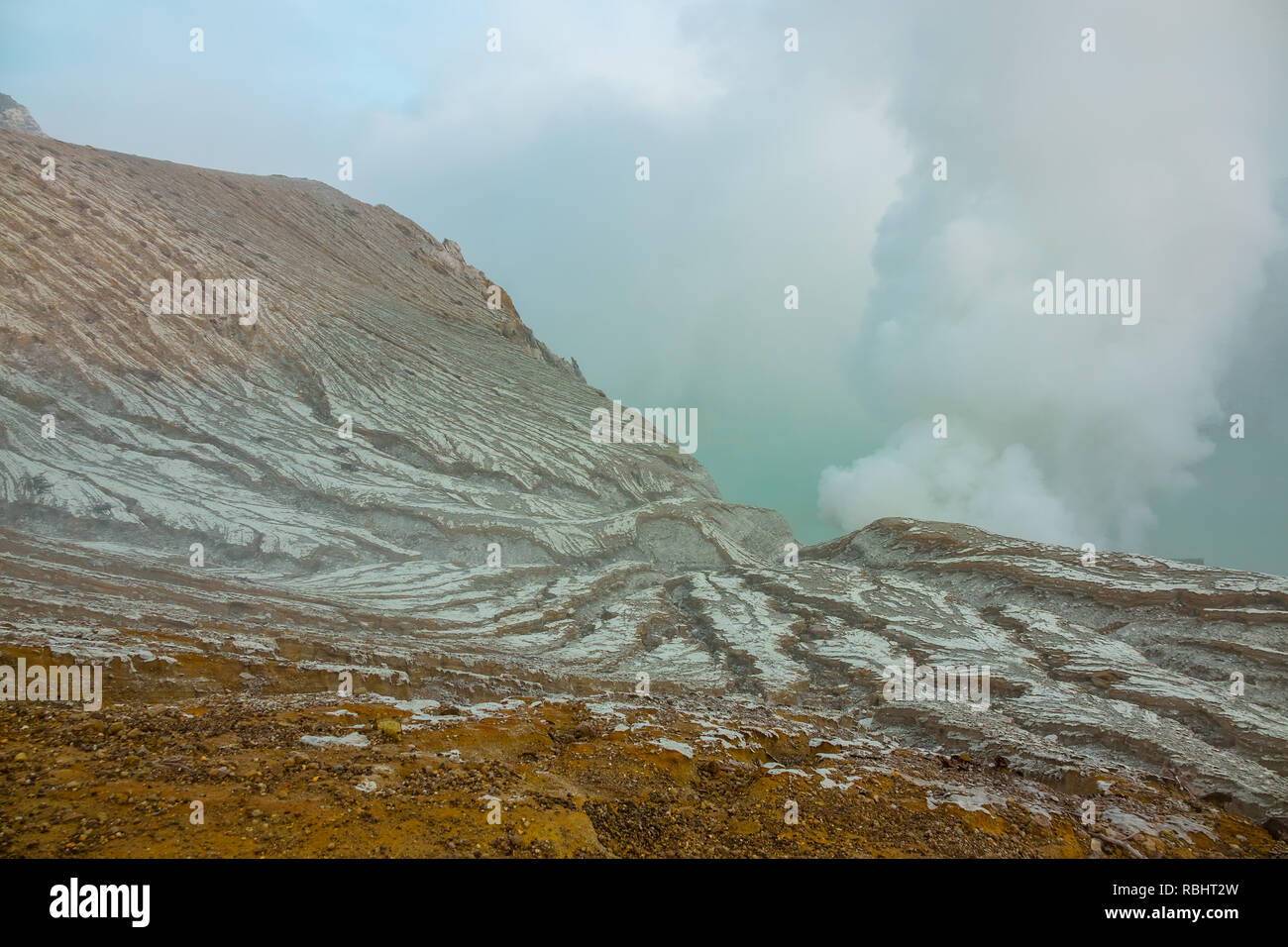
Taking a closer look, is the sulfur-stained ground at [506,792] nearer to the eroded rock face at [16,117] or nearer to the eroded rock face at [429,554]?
the eroded rock face at [429,554]

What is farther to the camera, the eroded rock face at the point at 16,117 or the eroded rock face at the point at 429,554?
the eroded rock face at the point at 16,117

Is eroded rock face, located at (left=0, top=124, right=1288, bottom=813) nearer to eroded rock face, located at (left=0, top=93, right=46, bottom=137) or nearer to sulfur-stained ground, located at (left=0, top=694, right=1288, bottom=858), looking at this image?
sulfur-stained ground, located at (left=0, top=694, right=1288, bottom=858)

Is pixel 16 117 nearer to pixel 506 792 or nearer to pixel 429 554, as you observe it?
pixel 429 554

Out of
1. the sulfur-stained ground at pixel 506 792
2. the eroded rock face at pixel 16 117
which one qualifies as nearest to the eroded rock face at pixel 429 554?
the sulfur-stained ground at pixel 506 792

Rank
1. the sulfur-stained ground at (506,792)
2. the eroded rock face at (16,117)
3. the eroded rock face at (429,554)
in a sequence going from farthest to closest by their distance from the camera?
the eroded rock face at (16,117) → the eroded rock face at (429,554) → the sulfur-stained ground at (506,792)

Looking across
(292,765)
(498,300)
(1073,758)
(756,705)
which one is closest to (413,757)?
(292,765)

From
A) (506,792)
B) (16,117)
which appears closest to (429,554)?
(506,792)

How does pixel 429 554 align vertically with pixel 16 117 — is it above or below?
below

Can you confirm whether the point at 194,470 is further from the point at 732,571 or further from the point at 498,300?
the point at 498,300
